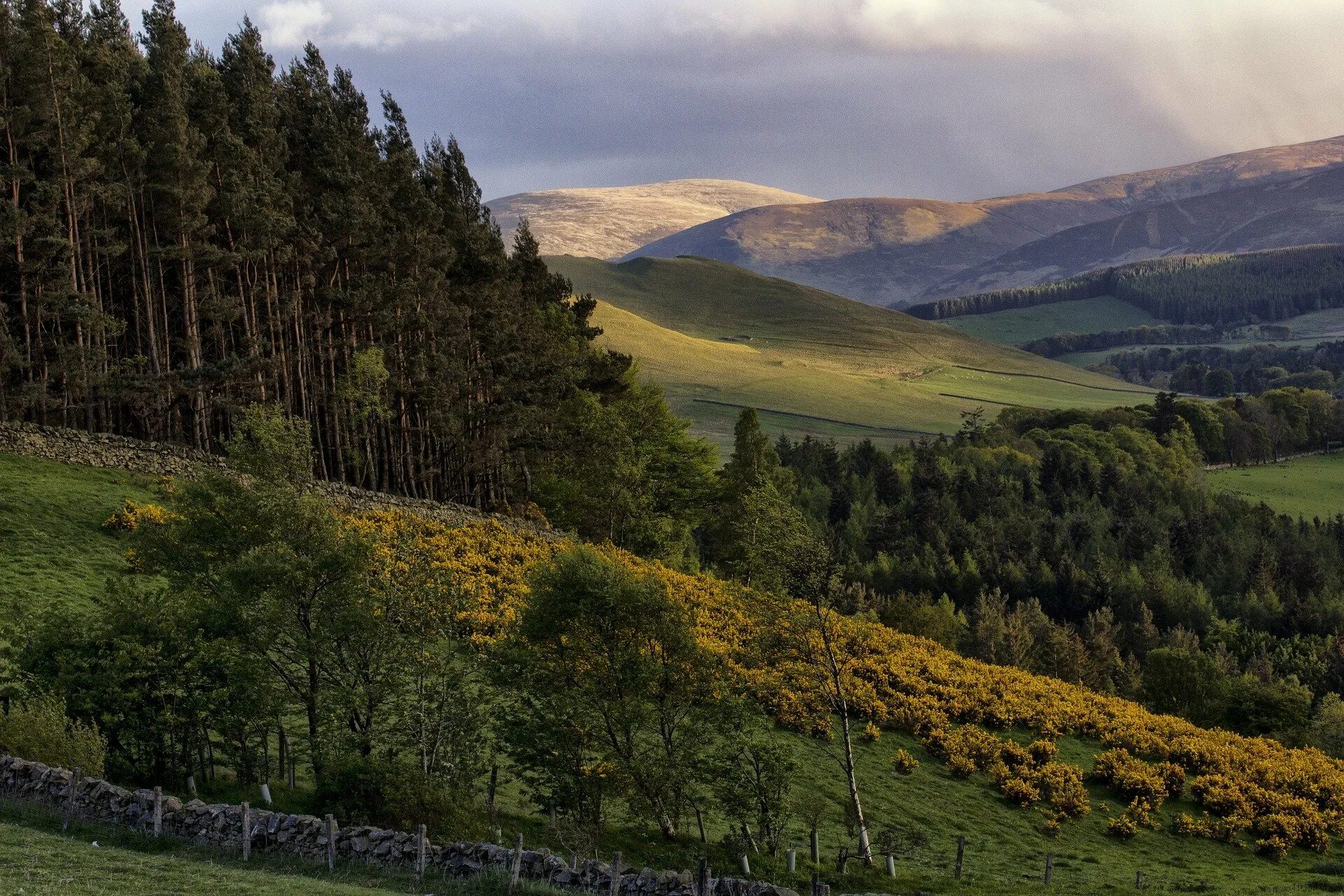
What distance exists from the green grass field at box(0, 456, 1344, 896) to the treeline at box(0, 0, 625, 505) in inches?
316

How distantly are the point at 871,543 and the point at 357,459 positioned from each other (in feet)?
311

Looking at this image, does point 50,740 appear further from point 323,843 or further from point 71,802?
point 323,843

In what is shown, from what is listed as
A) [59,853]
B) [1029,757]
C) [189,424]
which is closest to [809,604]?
[1029,757]

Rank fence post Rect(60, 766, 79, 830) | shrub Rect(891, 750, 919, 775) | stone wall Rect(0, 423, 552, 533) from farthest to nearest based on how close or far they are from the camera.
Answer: stone wall Rect(0, 423, 552, 533) < shrub Rect(891, 750, 919, 775) < fence post Rect(60, 766, 79, 830)

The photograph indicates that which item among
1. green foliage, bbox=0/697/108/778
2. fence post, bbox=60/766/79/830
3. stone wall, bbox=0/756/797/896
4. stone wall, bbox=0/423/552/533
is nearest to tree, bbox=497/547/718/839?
stone wall, bbox=0/756/797/896

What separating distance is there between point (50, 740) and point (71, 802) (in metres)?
2.61

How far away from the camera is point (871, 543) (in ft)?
495

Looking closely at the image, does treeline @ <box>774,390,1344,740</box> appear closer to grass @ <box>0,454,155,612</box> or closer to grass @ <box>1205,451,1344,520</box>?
grass @ <box>1205,451,1344,520</box>

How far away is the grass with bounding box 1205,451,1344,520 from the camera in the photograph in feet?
569

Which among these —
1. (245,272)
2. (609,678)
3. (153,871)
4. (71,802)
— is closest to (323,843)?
(153,871)

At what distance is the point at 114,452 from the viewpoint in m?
56.9

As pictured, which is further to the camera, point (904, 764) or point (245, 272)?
point (245, 272)

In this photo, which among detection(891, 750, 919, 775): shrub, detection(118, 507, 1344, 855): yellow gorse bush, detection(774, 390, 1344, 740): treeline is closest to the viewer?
detection(118, 507, 1344, 855): yellow gorse bush

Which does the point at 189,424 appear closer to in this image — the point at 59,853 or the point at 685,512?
the point at 685,512
